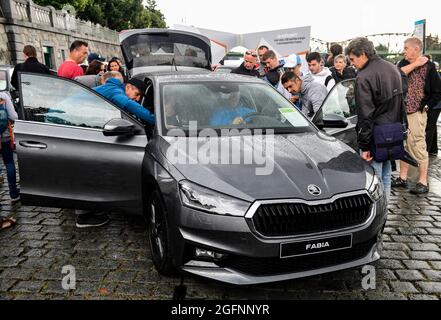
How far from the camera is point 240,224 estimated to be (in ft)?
8.82

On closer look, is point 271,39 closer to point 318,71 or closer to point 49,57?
point 318,71

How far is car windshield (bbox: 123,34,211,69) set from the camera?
340 inches

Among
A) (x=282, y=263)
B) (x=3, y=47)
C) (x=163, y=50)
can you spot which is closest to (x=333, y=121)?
(x=282, y=263)

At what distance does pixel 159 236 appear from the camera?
11.2 feet

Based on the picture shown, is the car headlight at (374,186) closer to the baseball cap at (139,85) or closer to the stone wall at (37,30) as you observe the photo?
the baseball cap at (139,85)

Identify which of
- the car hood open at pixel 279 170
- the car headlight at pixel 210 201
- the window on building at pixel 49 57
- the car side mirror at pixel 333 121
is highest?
the window on building at pixel 49 57

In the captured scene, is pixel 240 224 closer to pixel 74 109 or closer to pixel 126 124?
pixel 126 124

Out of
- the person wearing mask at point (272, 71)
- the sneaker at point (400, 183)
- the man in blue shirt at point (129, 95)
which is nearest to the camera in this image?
the man in blue shirt at point (129, 95)

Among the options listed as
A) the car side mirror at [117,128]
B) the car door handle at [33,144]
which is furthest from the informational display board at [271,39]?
the car door handle at [33,144]

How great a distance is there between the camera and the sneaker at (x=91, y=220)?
15.1 ft

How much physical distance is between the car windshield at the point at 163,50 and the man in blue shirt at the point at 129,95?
4.13 metres

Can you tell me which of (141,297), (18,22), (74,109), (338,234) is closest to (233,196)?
(338,234)

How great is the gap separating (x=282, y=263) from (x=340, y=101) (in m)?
3.27

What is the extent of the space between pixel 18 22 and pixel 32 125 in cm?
2423
